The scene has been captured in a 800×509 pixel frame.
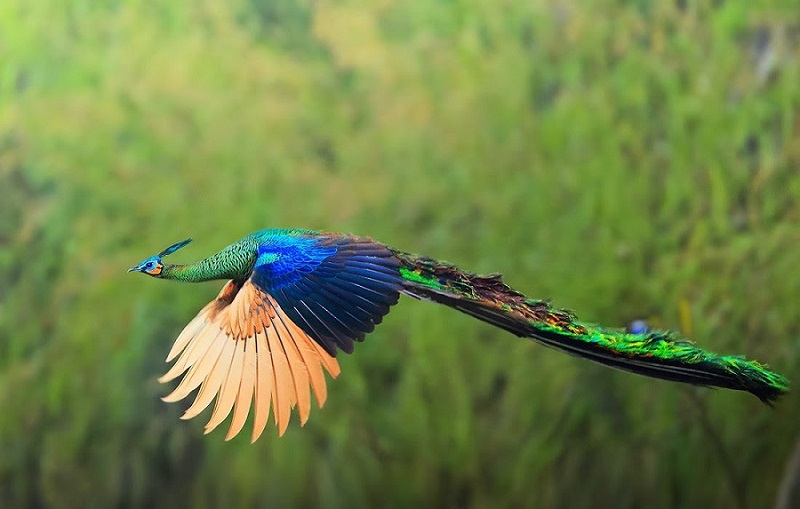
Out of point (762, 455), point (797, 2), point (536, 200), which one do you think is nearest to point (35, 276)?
point (536, 200)

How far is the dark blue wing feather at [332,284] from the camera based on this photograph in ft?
3.71

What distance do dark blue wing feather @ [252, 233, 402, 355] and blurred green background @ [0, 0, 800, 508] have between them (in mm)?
1403

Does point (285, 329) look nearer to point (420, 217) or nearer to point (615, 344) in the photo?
point (615, 344)

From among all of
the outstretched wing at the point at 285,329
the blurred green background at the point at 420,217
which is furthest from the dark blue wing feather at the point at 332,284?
the blurred green background at the point at 420,217

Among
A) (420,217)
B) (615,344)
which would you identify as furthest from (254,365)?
(420,217)

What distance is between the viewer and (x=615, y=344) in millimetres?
1116

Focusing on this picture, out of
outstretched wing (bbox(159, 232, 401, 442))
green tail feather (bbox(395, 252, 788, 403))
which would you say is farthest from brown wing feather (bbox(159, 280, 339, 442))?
green tail feather (bbox(395, 252, 788, 403))

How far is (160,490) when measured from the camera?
2.62 metres

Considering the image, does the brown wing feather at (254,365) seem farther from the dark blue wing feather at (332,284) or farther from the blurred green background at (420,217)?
the blurred green background at (420,217)

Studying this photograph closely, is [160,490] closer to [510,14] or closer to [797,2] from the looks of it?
[510,14]

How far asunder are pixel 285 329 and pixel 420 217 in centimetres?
158

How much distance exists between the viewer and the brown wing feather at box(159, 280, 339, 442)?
3.60 ft

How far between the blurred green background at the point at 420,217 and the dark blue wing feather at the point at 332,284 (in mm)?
1403

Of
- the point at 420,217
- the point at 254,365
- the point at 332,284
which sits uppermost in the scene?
the point at 420,217
